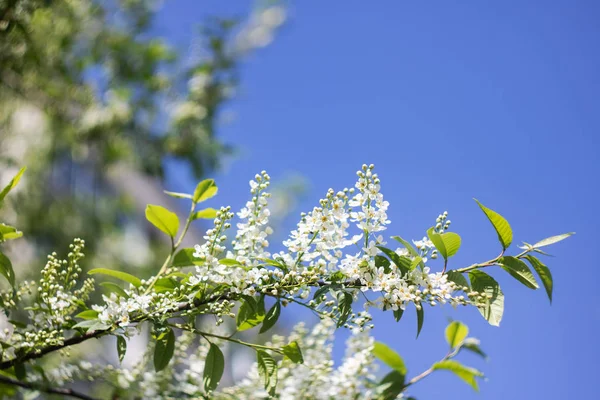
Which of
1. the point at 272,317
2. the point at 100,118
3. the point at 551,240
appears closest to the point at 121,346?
the point at 272,317

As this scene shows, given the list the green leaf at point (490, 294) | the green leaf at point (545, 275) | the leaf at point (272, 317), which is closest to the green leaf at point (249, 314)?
the leaf at point (272, 317)

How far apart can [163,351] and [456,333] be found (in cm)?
50

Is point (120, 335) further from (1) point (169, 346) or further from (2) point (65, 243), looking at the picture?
(2) point (65, 243)

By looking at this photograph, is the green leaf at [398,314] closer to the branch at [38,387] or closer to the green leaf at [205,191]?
the green leaf at [205,191]

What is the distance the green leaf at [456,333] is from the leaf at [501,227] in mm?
275

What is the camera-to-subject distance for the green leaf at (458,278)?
949 millimetres

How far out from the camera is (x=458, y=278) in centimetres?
95

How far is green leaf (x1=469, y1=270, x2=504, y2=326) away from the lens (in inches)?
35.9

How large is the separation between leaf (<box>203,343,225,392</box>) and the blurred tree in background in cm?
273

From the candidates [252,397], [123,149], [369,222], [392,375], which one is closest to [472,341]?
[392,375]

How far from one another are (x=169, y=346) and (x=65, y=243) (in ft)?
9.51

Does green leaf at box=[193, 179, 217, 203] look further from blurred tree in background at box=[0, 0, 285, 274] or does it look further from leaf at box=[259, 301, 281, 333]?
blurred tree in background at box=[0, 0, 285, 274]

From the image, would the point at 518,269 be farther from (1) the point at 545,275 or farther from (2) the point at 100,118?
(2) the point at 100,118

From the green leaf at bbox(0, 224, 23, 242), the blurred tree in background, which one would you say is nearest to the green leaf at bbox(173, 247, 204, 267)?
the green leaf at bbox(0, 224, 23, 242)
